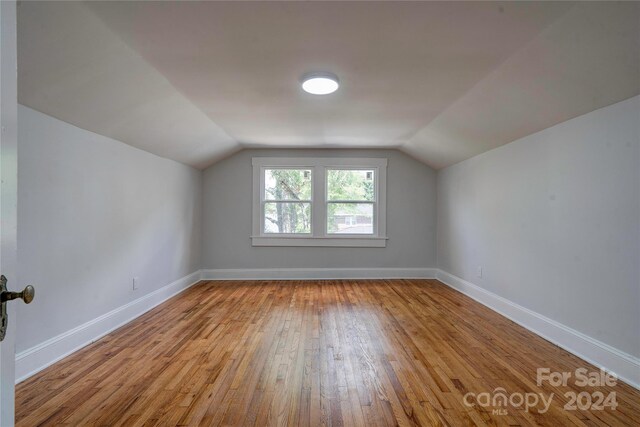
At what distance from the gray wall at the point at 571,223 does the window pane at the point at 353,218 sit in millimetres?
1836

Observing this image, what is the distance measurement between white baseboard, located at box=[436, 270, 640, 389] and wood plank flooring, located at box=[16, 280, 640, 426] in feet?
0.29

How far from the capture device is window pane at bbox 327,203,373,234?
539 cm

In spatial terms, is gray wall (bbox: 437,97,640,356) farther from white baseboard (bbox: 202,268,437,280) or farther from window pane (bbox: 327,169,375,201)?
window pane (bbox: 327,169,375,201)

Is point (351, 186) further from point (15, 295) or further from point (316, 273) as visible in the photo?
point (15, 295)

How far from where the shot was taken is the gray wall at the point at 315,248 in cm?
528

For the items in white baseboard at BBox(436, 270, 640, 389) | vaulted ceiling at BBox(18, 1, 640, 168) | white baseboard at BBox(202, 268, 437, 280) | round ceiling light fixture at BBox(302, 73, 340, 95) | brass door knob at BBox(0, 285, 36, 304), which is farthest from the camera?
white baseboard at BBox(202, 268, 437, 280)

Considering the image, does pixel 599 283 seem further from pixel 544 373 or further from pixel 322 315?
pixel 322 315

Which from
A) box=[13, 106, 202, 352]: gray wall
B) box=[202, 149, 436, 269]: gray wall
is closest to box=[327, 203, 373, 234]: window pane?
box=[202, 149, 436, 269]: gray wall

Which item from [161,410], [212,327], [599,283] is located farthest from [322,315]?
[599,283]

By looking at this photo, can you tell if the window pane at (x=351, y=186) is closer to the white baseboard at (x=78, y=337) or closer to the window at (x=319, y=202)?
the window at (x=319, y=202)

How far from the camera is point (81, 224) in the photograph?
2.61 metres

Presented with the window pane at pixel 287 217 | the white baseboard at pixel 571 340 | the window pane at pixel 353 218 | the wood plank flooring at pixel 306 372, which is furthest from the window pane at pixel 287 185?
the white baseboard at pixel 571 340

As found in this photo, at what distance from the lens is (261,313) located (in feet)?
11.5

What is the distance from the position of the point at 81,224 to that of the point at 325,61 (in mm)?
2423
